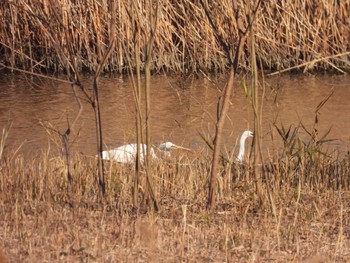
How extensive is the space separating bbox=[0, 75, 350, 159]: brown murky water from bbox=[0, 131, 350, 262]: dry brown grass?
304 cm

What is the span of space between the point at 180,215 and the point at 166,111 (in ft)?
23.0

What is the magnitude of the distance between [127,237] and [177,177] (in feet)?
5.31

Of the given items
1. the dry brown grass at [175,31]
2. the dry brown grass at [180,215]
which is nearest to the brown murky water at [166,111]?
the dry brown grass at [175,31]

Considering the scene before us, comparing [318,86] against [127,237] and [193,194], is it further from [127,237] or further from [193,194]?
[127,237]

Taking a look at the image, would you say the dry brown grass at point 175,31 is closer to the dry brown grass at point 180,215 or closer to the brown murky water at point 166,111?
the brown murky water at point 166,111

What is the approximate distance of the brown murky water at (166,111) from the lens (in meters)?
10.1

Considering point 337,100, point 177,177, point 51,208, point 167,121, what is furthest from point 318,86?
point 51,208

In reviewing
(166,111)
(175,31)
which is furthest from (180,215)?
(175,31)

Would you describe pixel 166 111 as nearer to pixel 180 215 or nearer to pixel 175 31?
pixel 175 31

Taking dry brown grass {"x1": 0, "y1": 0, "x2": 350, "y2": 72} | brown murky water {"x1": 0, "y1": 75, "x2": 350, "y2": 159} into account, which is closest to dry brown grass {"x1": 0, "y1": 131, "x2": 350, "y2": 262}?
brown murky water {"x1": 0, "y1": 75, "x2": 350, "y2": 159}

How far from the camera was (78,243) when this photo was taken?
4.35 m

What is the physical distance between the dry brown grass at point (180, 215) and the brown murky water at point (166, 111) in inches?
120

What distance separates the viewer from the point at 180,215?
5129mm

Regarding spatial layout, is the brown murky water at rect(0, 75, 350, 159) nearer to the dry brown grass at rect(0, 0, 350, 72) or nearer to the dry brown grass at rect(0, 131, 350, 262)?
the dry brown grass at rect(0, 0, 350, 72)
